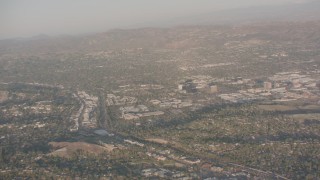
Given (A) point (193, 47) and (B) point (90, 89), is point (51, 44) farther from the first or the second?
(B) point (90, 89)

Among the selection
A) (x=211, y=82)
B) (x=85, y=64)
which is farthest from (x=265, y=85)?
(x=85, y=64)

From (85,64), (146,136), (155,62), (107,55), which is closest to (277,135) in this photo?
(146,136)

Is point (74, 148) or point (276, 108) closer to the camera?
point (74, 148)

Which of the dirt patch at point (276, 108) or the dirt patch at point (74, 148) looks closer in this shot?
the dirt patch at point (74, 148)

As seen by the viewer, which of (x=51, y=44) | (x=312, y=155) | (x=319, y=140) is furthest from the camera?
(x=51, y=44)

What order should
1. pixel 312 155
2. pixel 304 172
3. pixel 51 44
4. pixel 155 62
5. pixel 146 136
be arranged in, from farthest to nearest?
1. pixel 51 44
2. pixel 155 62
3. pixel 146 136
4. pixel 312 155
5. pixel 304 172

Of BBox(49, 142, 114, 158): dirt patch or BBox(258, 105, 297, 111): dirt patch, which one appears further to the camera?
BBox(258, 105, 297, 111): dirt patch

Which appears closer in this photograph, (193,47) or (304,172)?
(304,172)
